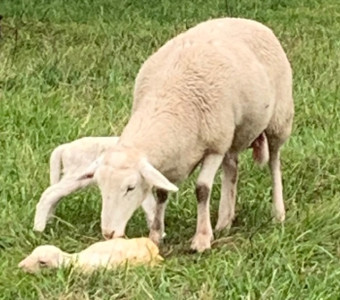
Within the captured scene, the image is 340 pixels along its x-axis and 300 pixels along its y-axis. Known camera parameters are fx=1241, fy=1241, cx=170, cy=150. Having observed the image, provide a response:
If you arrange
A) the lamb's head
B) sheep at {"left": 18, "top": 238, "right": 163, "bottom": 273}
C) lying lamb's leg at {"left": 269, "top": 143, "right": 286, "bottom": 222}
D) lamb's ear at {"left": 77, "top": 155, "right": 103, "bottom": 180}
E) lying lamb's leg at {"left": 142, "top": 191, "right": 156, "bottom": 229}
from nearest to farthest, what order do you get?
1. sheep at {"left": 18, "top": 238, "right": 163, "bottom": 273}
2. the lamb's head
3. lamb's ear at {"left": 77, "top": 155, "right": 103, "bottom": 180}
4. lying lamb's leg at {"left": 142, "top": 191, "right": 156, "bottom": 229}
5. lying lamb's leg at {"left": 269, "top": 143, "right": 286, "bottom": 222}

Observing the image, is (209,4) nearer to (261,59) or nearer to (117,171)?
(261,59)

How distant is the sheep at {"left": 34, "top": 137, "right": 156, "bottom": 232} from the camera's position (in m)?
7.10

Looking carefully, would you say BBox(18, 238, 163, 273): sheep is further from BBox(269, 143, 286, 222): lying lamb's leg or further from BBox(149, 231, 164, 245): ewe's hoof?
BBox(269, 143, 286, 222): lying lamb's leg

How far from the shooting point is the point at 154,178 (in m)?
6.34

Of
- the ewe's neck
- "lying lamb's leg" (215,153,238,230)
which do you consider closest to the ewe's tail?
"lying lamb's leg" (215,153,238,230)

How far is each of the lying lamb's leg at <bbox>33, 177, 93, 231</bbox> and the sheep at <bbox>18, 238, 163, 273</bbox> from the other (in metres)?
0.67

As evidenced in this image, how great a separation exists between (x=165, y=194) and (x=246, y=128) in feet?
2.00

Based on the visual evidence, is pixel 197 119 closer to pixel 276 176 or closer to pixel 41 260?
pixel 276 176

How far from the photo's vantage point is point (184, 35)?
728cm

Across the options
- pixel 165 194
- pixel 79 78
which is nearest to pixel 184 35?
pixel 165 194

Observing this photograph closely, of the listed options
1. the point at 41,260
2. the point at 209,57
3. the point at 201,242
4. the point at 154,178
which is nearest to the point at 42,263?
the point at 41,260

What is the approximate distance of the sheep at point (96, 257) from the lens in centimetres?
618

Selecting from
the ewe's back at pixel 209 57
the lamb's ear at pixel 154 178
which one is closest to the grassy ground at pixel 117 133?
the lamb's ear at pixel 154 178

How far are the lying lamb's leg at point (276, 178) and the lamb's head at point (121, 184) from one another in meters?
1.29
